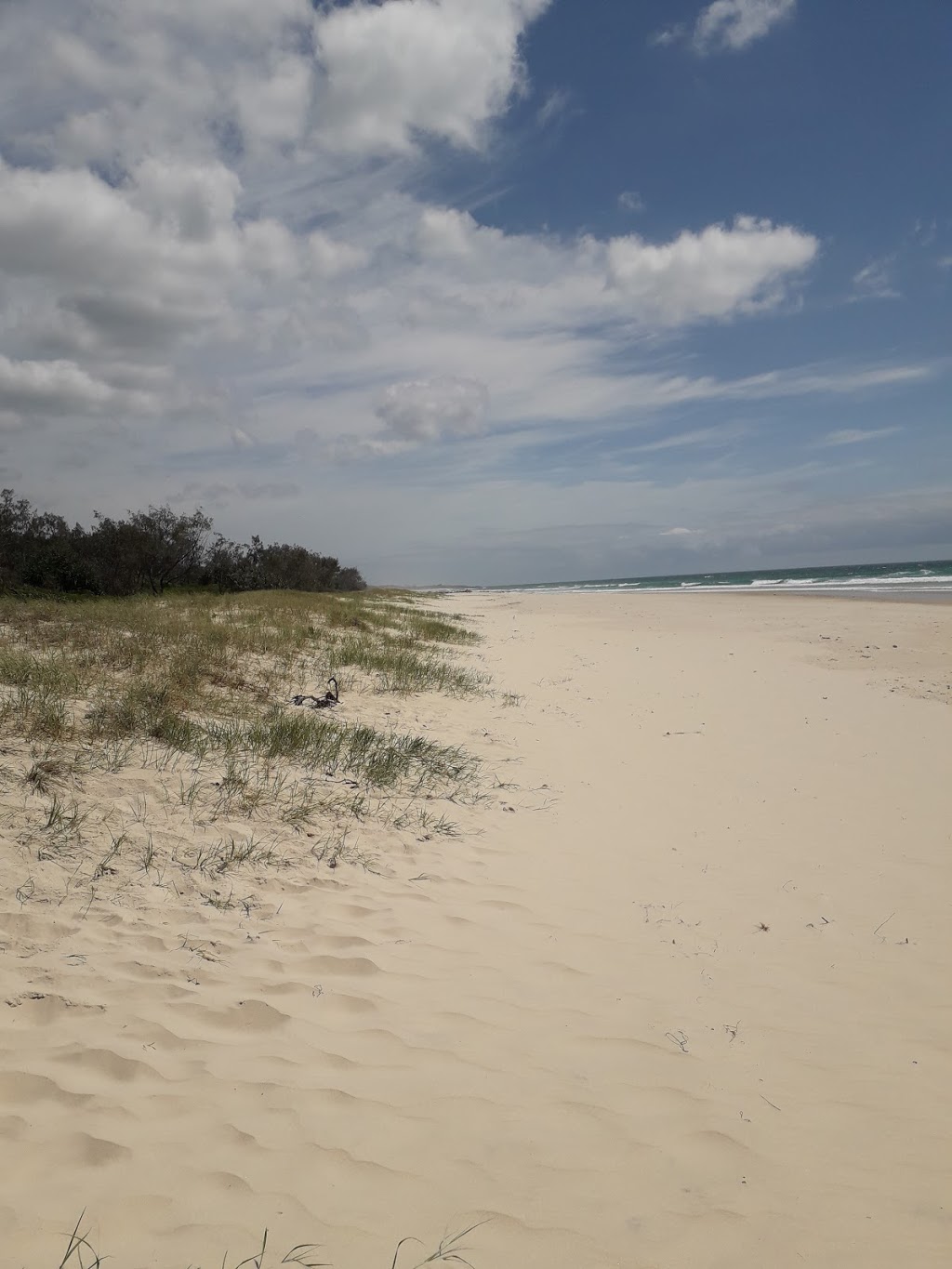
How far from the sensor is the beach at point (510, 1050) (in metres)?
2.26

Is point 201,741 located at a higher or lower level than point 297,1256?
higher

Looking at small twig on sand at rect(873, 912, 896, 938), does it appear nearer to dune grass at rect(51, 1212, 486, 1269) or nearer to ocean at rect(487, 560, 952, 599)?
dune grass at rect(51, 1212, 486, 1269)

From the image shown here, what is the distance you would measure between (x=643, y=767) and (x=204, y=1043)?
588cm

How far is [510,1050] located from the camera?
124 inches

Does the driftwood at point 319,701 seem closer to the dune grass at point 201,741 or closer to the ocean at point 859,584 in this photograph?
the dune grass at point 201,741

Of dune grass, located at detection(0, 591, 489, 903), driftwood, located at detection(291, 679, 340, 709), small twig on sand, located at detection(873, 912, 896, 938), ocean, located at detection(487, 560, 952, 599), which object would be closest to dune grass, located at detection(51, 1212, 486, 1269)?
dune grass, located at detection(0, 591, 489, 903)

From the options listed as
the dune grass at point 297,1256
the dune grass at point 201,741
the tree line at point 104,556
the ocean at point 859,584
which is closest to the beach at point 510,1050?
the dune grass at point 297,1256

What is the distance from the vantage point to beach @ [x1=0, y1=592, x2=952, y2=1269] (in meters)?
2.26

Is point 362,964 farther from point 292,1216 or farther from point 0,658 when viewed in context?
point 0,658

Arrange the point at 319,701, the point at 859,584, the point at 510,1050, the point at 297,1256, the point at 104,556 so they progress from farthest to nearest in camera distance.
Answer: the point at 859,584 → the point at 104,556 → the point at 319,701 → the point at 510,1050 → the point at 297,1256

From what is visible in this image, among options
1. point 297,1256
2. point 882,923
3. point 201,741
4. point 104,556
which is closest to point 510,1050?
point 297,1256

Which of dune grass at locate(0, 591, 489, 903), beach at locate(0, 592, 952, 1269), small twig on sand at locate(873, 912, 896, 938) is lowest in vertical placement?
small twig on sand at locate(873, 912, 896, 938)

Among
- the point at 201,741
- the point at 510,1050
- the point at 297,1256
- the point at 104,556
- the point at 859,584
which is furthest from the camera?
the point at 859,584

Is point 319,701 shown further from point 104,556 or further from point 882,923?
point 104,556
